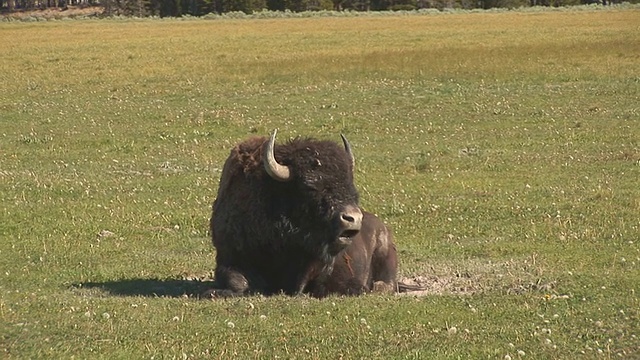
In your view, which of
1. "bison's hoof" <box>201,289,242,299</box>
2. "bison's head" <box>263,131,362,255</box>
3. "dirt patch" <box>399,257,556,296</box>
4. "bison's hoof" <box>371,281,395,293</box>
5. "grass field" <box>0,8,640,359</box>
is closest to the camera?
"grass field" <box>0,8,640,359</box>

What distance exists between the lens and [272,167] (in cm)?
1259

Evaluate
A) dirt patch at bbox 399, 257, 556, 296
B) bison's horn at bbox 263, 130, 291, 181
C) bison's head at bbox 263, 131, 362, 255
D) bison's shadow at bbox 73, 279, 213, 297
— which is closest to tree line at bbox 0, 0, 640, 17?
dirt patch at bbox 399, 257, 556, 296

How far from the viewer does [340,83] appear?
143ft

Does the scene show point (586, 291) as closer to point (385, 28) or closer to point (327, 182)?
point (327, 182)

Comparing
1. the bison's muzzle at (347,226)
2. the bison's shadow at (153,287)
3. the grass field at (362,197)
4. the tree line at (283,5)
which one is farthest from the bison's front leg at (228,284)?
the tree line at (283,5)

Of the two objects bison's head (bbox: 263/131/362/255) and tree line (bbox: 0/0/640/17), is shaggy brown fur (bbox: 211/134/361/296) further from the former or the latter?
tree line (bbox: 0/0/640/17)

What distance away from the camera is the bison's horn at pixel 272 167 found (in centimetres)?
1259

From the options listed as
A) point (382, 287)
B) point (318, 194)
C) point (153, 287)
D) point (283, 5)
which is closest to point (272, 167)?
point (318, 194)

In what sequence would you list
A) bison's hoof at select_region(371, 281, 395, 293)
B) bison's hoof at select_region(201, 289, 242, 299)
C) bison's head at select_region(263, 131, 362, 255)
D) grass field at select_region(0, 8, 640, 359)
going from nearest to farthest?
grass field at select_region(0, 8, 640, 359) < bison's hoof at select_region(201, 289, 242, 299) < bison's head at select_region(263, 131, 362, 255) < bison's hoof at select_region(371, 281, 395, 293)

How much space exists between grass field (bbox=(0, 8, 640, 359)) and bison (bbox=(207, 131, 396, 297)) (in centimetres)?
76

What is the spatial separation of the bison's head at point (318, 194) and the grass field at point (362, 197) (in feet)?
2.65

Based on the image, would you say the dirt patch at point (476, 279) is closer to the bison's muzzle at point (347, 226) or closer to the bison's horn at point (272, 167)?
the bison's muzzle at point (347, 226)

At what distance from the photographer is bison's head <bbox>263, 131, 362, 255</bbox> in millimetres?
12484

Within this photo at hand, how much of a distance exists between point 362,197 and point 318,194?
794 cm
